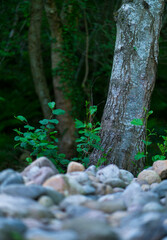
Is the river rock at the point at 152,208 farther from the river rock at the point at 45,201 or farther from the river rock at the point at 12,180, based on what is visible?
the river rock at the point at 12,180

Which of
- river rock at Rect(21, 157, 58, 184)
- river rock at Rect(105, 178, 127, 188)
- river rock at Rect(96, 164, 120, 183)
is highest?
river rock at Rect(21, 157, 58, 184)

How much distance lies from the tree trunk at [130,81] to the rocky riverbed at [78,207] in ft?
1.94

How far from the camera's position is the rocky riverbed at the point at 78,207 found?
63.4 inches

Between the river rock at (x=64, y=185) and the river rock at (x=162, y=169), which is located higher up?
the river rock at (x=64, y=185)

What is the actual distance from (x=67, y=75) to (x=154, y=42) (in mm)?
3224

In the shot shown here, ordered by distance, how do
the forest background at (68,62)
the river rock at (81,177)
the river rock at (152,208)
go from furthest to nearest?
the forest background at (68,62), the river rock at (81,177), the river rock at (152,208)

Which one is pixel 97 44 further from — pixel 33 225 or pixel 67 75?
pixel 33 225

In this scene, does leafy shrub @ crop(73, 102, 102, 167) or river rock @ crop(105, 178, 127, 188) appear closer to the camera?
river rock @ crop(105, 178, 127, 188)

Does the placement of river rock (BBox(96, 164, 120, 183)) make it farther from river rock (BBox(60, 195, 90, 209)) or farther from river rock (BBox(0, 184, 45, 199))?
river rock (BBox(0, 184, 45, 199))

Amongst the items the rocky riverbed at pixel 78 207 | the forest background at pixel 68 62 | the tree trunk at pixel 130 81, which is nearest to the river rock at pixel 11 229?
the rocky riverbed at pixel 78 207

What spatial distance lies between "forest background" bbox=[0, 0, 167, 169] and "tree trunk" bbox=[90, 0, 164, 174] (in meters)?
1.70

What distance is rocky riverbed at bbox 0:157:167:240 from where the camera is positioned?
161cm

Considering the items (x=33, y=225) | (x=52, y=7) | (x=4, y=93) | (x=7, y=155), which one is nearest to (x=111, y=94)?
(x=33, y=225)

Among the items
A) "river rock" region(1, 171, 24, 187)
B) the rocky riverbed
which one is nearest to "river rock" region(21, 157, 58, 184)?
the rocky riverbed
